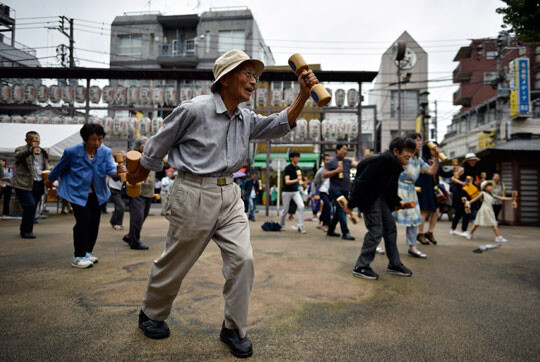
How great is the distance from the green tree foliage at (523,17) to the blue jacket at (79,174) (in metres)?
5.66

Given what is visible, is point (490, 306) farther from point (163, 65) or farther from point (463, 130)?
point (463, 130)

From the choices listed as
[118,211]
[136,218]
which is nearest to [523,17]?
[136,218]

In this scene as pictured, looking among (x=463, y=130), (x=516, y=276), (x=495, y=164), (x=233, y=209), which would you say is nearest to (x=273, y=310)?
(x=233, y=209)

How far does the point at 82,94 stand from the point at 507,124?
23.0m

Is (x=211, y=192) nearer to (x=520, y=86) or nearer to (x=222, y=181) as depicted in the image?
(x=222, y=181)

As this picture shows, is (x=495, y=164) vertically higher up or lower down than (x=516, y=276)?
higher up

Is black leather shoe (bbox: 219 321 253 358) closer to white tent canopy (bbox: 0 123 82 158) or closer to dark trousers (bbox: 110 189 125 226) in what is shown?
dark trousers (bbox: 110 189 125 226)

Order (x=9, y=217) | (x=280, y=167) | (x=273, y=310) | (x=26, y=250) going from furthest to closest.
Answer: (x=280, y=167) → (x=9, y=217) → (x=26, y=250) → (x=273, y=310)

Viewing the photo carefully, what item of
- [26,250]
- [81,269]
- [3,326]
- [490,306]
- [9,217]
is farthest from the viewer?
[9,217]

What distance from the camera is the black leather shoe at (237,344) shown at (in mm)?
2117

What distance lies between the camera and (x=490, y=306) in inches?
129

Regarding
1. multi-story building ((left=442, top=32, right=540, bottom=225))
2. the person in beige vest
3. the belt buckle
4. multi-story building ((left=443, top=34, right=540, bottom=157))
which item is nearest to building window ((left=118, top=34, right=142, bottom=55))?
the person in beige vest

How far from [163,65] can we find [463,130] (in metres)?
29.4

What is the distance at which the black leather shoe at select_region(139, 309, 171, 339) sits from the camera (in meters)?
2.35
